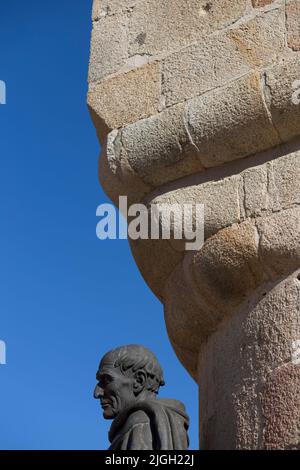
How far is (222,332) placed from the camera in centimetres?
411

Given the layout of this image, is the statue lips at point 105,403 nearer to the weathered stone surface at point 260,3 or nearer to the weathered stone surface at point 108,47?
the weathered stone surface at point 108,47

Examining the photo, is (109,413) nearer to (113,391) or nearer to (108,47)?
(113,391)

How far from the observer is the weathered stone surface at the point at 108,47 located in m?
4.74

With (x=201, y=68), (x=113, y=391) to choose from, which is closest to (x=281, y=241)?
(x=113, y=391)

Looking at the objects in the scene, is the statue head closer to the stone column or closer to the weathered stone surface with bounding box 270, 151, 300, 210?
the stone column

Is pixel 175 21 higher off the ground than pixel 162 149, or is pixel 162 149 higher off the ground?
pixel 175 21

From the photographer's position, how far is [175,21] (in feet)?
15.3

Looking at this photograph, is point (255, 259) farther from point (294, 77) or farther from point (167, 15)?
point (167, 15)

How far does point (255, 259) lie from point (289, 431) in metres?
0.67

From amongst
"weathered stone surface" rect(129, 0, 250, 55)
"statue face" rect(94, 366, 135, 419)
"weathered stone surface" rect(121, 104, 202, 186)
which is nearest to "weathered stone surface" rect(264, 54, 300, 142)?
"weathered stone surface" rect(121, 104, 202, 186)

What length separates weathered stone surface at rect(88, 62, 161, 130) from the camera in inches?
177

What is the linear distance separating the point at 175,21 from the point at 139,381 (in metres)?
1.55

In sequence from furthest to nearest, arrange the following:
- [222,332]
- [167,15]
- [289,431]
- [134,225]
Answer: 1. [167,15]
2. [134,225]
3. [222,332]
4. [289,431]
